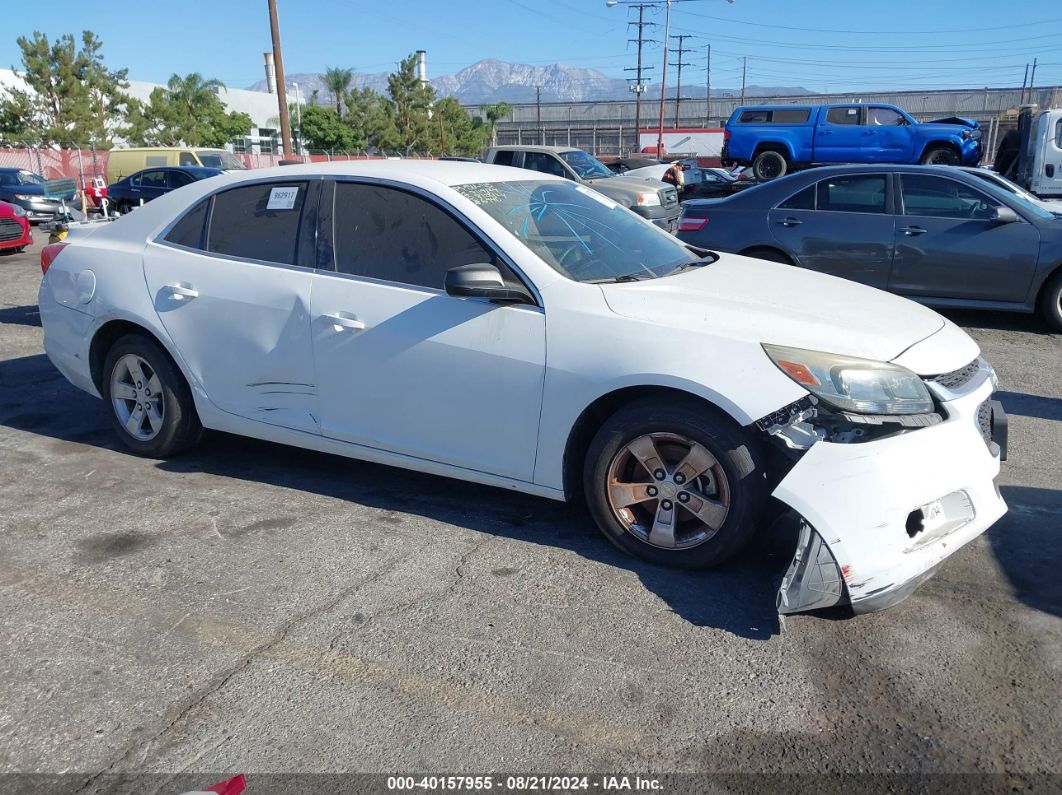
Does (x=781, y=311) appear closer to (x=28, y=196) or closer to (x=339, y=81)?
(x=28, y=196)

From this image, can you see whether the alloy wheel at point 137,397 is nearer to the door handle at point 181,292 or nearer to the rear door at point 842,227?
the door handle at point 181,292

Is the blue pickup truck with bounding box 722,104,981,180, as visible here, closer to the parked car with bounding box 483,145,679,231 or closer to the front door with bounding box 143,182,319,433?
the parked car with bounding box 483,145,679,231

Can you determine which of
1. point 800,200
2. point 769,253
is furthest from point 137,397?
point 800,200

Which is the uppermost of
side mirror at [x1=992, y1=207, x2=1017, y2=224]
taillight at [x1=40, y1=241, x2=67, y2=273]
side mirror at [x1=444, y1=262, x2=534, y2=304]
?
side mirror at [x1=444, y1=262, x2=534, y2=304]

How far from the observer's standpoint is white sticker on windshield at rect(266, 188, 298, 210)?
447 cm

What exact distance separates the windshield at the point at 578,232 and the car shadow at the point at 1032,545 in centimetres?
193

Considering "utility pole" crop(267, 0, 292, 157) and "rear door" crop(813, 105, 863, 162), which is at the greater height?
"utility pole" crop(267, 0, 292, 157)

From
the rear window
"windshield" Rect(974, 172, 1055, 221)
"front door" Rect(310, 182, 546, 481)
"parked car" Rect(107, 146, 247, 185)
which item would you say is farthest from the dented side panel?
the rear window

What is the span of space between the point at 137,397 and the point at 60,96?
1766 inches

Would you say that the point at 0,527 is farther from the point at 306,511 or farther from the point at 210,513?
the point at 306,511

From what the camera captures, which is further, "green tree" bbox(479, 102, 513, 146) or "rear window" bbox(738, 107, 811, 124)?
"green tree" bbox(479, 102, 513, 146)

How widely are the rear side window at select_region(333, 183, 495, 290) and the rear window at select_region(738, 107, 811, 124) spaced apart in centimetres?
2233

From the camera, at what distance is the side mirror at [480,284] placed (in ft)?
12.0

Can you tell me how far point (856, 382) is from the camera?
322cm
